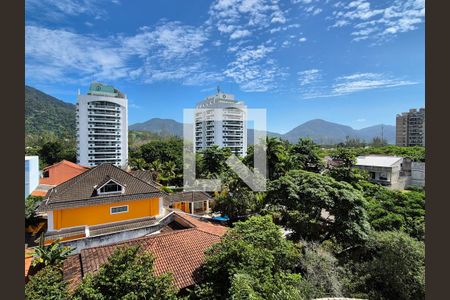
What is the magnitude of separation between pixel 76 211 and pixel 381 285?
14.9 meters

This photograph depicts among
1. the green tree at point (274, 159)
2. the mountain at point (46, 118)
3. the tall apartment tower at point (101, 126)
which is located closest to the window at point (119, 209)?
the green tree at point (274, 159)

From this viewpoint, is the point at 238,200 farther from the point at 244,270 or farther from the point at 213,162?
the point at 213,162

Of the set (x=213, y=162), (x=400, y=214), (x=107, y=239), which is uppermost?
(x=213, y=162)

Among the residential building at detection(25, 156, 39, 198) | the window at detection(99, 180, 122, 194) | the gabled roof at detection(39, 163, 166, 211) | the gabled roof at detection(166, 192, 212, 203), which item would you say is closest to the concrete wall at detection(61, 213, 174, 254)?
the gabled roof at detection(39, 163, 166, 211)

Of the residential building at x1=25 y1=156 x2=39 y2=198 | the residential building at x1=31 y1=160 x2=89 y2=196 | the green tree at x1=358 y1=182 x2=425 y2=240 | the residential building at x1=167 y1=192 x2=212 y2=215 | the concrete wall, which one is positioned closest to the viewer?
the concrete wall

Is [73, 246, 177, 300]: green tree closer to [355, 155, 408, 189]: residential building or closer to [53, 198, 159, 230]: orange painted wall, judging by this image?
[53, 198, 159, 230]: orange painted wall

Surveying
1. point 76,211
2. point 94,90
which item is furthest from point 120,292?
point 94,90

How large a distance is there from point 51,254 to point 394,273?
1378cm

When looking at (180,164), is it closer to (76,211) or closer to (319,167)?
(319,167)

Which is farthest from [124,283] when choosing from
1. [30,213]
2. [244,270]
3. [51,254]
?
[30,213]

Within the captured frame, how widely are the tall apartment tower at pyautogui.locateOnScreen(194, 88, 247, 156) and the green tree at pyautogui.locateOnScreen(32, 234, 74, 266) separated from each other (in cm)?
5536

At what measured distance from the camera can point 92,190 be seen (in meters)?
13.8

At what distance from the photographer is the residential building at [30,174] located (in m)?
22.6

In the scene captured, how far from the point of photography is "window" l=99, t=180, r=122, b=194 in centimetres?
1385
